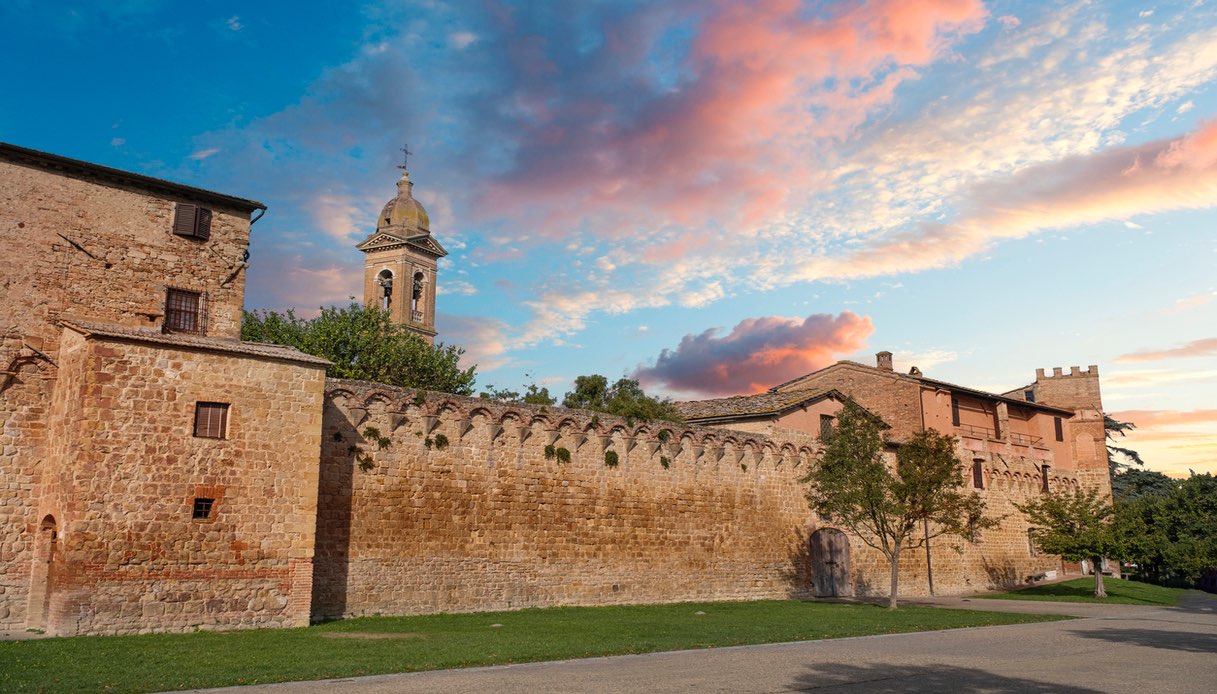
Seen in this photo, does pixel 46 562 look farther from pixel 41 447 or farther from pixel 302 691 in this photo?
pixel 302 691

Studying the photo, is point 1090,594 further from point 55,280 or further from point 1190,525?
point 55,280

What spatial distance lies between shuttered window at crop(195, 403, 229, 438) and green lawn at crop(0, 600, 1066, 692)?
4.03m

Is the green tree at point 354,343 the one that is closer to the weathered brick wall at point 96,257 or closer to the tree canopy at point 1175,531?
the weathered brick wall at point 96,257

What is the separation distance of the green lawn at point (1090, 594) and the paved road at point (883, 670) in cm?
1613

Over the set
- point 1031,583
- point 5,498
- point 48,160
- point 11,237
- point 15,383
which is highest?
point 48,160

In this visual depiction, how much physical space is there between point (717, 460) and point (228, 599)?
16796mm

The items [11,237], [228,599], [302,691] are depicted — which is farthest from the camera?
[11,237]

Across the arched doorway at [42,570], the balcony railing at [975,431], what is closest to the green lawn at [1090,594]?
the balcony railing at [975,431]

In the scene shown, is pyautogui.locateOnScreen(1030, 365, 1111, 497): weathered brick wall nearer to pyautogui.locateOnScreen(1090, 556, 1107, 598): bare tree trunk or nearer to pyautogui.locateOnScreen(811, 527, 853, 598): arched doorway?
pyautogui.locateOnScreen(1090, 556, 1107, 598): bare tree trunk

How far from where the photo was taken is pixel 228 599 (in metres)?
17.7

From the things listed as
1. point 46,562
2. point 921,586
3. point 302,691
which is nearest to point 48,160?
point 46,562

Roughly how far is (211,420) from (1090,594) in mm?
33883

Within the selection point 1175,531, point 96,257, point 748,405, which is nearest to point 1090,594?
point 748,405

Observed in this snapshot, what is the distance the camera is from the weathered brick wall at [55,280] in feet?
59.5
